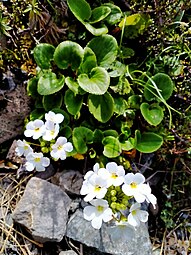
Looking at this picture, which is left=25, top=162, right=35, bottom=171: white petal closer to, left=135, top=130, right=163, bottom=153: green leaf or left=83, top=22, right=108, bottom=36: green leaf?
left=135, top=130, right=163, bottom=153: green leaf

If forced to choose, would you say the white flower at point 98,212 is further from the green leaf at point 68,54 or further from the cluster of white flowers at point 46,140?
the green leaf at point 68,54

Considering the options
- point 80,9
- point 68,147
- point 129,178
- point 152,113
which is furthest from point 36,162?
point 80,9

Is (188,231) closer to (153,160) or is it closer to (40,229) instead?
(153,160)

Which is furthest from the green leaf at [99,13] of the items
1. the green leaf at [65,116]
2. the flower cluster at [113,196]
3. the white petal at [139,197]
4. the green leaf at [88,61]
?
the white petal at [139,197]

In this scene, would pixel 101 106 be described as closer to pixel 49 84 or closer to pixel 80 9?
pixel 49 84

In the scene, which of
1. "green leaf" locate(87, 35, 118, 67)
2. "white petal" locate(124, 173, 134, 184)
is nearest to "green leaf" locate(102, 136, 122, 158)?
"white petal" locate(124, 173, 134, 184)
